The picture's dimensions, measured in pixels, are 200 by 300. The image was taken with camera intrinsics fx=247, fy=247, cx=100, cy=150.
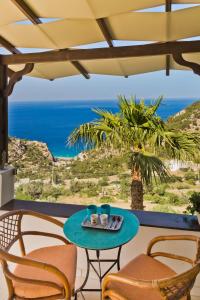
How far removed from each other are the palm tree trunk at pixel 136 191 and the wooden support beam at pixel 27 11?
2.55 m

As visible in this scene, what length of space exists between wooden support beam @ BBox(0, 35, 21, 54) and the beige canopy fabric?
3 centimetres

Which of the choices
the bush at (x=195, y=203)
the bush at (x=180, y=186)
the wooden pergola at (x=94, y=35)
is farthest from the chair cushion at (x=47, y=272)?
the bush at (x=180, y=186)

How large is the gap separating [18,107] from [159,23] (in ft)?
14.0

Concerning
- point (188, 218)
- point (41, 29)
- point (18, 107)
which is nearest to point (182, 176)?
point (188, 218)

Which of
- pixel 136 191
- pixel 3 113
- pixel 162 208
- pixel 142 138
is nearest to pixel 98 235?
pixel 3 113

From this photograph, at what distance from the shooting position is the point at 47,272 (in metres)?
1.58

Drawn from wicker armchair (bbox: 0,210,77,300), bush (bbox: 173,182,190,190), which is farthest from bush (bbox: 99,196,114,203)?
wicker armchair (bbox: 0,210,77,300)

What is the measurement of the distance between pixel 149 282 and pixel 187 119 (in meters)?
3.99

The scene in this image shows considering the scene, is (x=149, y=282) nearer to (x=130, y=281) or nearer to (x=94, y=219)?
(x=130, y=281)

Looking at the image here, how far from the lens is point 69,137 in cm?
402

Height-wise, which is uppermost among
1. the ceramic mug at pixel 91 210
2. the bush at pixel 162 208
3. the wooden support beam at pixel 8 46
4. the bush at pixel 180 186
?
the wooden support beam at pixel 8 46

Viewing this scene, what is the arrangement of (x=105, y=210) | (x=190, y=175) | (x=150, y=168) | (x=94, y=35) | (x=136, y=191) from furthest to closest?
(x=190, y=175)
(x=136, y=191)
(x=150, y=168)
(x=94, y=35)
(x=105, y=210)

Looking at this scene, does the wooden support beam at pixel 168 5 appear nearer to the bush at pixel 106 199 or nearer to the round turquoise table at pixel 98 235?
the round turquoise table at pixel 98 235

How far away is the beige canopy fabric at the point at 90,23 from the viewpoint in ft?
5.98
